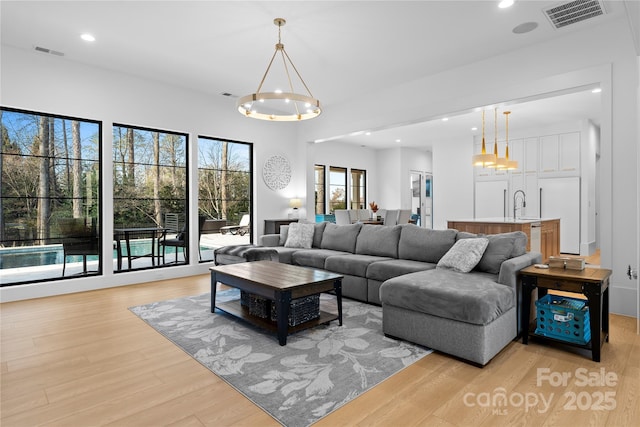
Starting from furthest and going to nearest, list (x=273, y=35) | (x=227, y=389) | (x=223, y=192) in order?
(x=223, y=192) < (x=273, y=35) < (x=227, y=389)

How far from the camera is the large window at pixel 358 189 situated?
36.1 ft

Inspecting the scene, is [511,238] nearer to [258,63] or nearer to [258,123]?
[258,63]

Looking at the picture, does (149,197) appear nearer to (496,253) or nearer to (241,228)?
(241,228)

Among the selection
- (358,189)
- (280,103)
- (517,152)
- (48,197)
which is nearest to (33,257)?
(48,197)

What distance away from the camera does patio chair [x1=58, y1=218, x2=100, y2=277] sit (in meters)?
4.84

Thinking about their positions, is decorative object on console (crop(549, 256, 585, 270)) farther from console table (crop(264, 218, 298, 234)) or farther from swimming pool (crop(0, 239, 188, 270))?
swimming pool (crop(0, 239, 188, 270))

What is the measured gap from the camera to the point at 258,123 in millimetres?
6883

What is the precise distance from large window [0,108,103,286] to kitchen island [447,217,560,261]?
5.96m

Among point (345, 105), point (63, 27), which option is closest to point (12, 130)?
point (63, 27)

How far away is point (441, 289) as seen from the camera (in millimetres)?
2699

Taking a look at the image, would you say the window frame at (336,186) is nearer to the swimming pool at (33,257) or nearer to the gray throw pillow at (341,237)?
the gray throw pillow at (341,237)

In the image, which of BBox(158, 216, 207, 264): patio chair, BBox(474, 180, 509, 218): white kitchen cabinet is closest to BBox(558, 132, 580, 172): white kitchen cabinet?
BBox(474, 180, 509, 218): white kitchen cabinet

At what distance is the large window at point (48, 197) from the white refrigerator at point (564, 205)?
882cm

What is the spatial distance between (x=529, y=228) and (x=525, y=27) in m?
3.19
